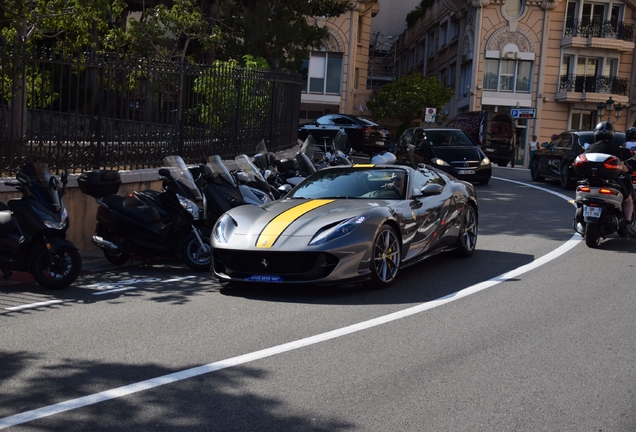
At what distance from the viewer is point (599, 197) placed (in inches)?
474

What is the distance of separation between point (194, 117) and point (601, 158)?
6.40 m

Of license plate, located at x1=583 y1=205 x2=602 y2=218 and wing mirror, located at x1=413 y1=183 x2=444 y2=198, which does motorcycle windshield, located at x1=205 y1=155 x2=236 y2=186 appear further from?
license plate, located at x1=583 y1=205 x2=602 y2=218

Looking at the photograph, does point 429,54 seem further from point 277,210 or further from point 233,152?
point 277,210

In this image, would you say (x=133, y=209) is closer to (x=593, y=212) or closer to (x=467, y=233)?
(x=467, y=233)

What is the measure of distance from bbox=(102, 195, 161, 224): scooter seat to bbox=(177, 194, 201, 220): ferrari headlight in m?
0.34

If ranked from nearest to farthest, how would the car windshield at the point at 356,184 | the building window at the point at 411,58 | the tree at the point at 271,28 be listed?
1. the car windshield at the point at 356,184
2. the tree at the point at 271,28
3. the building window at the point at 411,58

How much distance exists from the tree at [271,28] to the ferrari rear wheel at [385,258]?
1964 centimetres

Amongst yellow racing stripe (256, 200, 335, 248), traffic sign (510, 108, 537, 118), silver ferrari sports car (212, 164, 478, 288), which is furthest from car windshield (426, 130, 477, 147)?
traffic sign (510, 108, 537, 118)

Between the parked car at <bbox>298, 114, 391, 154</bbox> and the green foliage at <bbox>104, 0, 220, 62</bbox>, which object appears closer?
the green foliage at <bbox>104, 0, 220, 62</bbox>

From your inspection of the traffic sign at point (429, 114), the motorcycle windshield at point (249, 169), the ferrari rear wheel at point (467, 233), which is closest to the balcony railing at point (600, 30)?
the traffic sign at point (429, 114)

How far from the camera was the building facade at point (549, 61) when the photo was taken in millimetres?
50094

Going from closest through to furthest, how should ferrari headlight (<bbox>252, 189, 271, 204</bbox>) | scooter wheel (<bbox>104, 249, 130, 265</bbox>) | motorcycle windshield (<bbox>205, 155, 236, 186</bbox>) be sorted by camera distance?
scooter wheel (<bbox>104, 249, 130, 265</bbox>) < motorcycle windshield (<bbox>205, 155, 236, 186</bbox>) < ferrari headlight (<bbox>252, 189, 271, 204</bbox>)

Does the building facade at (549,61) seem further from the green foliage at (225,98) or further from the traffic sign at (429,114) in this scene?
the green foliage at (225,98)

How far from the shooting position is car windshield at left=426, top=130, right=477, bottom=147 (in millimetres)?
23188
